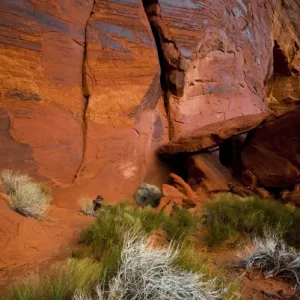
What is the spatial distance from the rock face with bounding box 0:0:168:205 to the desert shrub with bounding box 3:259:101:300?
15.6 ft

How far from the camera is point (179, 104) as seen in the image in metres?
10.6

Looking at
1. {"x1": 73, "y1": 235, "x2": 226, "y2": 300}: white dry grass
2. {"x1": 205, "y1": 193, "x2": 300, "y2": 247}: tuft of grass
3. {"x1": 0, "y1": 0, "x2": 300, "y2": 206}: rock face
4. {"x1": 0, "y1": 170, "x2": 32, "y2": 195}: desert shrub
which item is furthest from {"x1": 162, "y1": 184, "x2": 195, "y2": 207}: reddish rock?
{"x1": 73, "y1": 235, "x2": 226, "y2": 300}: white dry grass

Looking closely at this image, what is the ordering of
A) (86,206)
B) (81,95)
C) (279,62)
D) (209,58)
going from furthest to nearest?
(279,62), (209,58), (81,95), (86,206)

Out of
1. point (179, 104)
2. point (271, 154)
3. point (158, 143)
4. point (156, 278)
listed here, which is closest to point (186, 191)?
point (158, 143)

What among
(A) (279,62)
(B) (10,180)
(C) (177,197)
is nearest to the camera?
(B) (10,180)

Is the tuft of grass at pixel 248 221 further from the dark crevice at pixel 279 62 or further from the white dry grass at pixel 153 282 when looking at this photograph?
the dark crevice at pixel 279 62

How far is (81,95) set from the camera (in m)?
8.34

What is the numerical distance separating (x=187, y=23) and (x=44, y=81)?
21.3 feet

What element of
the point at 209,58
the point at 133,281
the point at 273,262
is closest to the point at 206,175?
the point at 273,262

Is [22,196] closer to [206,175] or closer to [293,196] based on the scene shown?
[206,175]

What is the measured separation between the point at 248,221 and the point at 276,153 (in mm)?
4556

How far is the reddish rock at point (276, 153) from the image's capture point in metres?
8.37

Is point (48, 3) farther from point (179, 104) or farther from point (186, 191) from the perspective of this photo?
point (186, 191)

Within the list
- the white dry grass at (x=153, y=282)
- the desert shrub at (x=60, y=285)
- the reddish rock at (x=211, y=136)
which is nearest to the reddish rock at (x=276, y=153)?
the reddish rock at (x=211, y=136)
